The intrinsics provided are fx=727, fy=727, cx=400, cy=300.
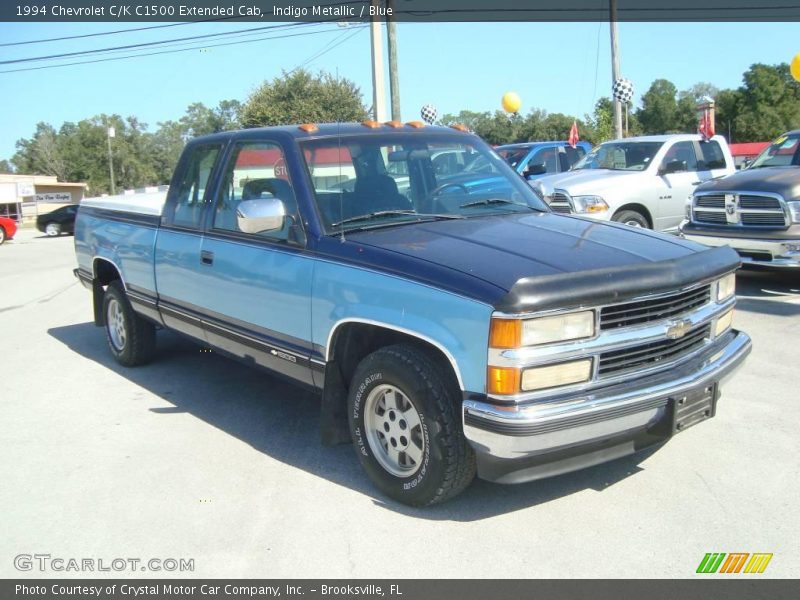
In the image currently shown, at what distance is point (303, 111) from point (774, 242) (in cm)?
2042

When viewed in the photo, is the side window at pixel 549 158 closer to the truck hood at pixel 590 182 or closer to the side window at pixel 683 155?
the truck hood at pixel 590 182

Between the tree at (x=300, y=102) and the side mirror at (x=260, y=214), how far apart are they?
64.7ft

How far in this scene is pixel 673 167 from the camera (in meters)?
11.0

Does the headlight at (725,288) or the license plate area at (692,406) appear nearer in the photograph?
the license plate area at (692,406)

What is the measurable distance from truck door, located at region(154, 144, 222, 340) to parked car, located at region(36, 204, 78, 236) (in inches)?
1072

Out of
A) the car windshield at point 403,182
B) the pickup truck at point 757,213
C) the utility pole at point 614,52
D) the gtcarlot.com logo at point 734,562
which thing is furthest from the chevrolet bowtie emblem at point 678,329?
the utility pole at point 614,52

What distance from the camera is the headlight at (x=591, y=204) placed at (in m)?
10.0

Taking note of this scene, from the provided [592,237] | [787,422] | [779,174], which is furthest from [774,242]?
[592,237]

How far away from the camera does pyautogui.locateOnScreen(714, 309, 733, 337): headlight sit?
396cm

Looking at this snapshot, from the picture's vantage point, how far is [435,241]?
12.3 feet

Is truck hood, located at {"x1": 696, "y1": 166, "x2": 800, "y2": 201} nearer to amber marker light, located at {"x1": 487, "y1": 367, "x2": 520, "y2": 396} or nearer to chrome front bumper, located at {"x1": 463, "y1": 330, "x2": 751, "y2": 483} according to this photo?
chrome front bumper, located at {"x1": 463, "y1": 330, "x2": 751, "y2": 483}

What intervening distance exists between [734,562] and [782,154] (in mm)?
7973

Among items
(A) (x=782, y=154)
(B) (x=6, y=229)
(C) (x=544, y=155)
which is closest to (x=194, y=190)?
(A) (x=782, y=154)

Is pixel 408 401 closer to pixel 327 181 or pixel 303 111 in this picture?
pixel 327 181
